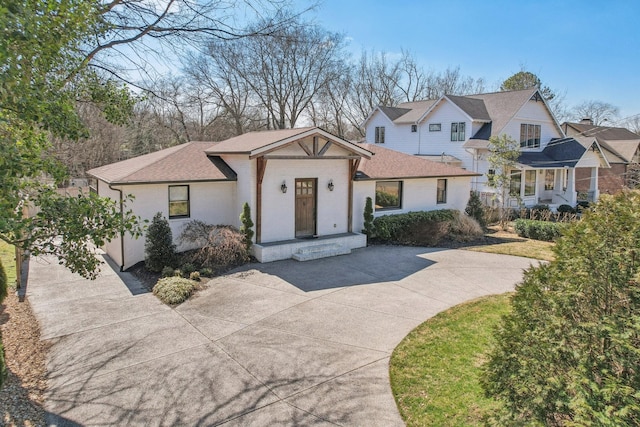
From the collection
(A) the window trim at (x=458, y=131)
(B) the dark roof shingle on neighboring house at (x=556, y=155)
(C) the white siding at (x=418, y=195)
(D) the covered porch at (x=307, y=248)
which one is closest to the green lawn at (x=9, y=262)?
(D) the covered porch at (x=307, y=248)

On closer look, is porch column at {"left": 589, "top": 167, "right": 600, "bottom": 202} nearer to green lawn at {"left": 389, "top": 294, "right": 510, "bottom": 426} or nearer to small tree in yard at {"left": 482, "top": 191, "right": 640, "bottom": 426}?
green lawn at {"left": 389, "top": 294, "right": 510, "bottom": 426}

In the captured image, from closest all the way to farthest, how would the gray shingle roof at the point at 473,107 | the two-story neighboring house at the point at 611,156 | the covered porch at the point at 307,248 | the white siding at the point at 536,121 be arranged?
the covered porch at the point at 307,248
the white siding at the point at 536,121
the gray shingle roof at the point at 473,107
the two-story neighboring house at the point at 611,156

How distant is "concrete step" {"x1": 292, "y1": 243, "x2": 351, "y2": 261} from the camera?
14531mm

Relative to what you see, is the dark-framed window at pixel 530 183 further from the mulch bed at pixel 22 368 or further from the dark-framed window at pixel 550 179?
the mulch bed at pixel 22 368

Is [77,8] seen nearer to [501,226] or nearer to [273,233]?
[273,233]

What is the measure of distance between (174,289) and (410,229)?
10.5 meters

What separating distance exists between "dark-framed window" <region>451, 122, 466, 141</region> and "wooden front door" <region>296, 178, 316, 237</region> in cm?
1739

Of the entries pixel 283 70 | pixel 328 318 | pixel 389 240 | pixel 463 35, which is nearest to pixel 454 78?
pixel 283 70

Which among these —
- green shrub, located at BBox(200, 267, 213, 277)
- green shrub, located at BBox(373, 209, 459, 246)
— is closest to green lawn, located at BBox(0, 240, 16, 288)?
green shrub, located at BBox(200, 267, 213, 277)

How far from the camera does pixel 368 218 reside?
17469 millimetres

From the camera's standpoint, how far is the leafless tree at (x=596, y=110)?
64.3 m

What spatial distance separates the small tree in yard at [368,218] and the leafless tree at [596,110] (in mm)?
61110

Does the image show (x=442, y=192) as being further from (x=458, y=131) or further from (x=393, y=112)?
(x=393, y=112)

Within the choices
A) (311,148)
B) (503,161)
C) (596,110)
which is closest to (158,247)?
(311,148)
